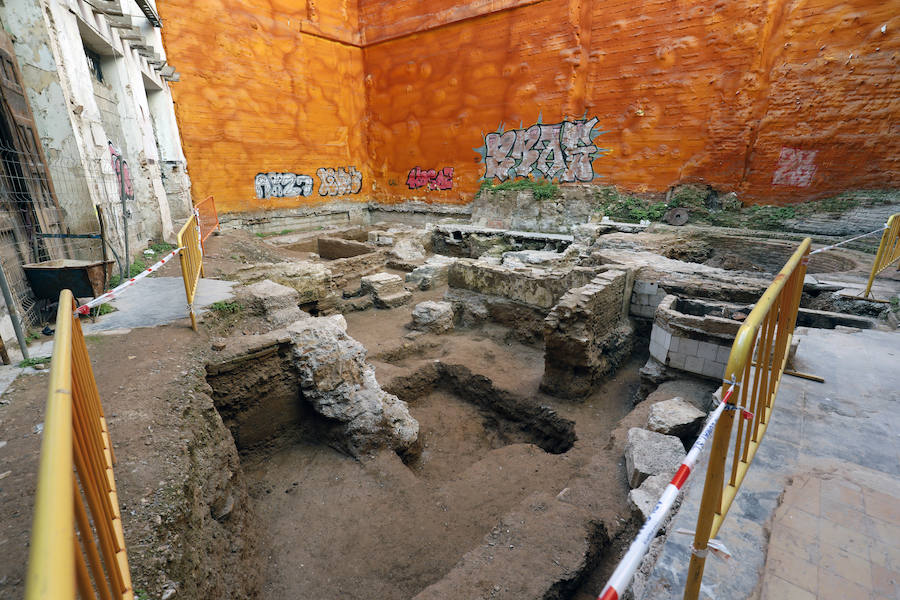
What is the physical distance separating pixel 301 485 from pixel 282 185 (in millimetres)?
14933

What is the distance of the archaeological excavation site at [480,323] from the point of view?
7.05 feet

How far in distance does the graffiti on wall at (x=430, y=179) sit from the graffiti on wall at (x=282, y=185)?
4.49 metres

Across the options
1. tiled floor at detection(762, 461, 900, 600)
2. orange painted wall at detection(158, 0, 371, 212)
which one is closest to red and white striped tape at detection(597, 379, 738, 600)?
tiled floor at detection(762, 461, 900, 600)

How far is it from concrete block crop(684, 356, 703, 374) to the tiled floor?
274 centimetres

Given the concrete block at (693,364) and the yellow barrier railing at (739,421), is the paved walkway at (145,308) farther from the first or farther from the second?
the concrete block at (693,364)

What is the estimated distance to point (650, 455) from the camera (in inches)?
149

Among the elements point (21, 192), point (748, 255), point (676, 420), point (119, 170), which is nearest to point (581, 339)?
point (676, 420)

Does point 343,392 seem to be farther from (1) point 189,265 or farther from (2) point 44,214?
(2) point 44,214

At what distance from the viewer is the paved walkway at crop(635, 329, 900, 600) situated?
1861 millimetres

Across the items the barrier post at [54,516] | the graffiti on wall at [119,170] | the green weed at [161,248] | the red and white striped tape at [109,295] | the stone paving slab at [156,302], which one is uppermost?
the graffiti on wall at [119,170]

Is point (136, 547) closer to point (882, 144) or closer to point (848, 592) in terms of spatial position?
point (848, 592)

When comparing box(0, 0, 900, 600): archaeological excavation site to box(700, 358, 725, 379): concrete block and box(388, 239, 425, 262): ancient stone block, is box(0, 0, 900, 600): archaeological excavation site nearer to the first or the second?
box(700, 358, 725, 379): concrete block

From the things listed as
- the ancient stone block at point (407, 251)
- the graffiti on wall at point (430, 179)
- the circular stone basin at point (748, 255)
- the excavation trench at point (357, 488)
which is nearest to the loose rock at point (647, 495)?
the excavation trench at point (357, 488)

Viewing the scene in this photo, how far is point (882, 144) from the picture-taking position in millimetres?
9719
